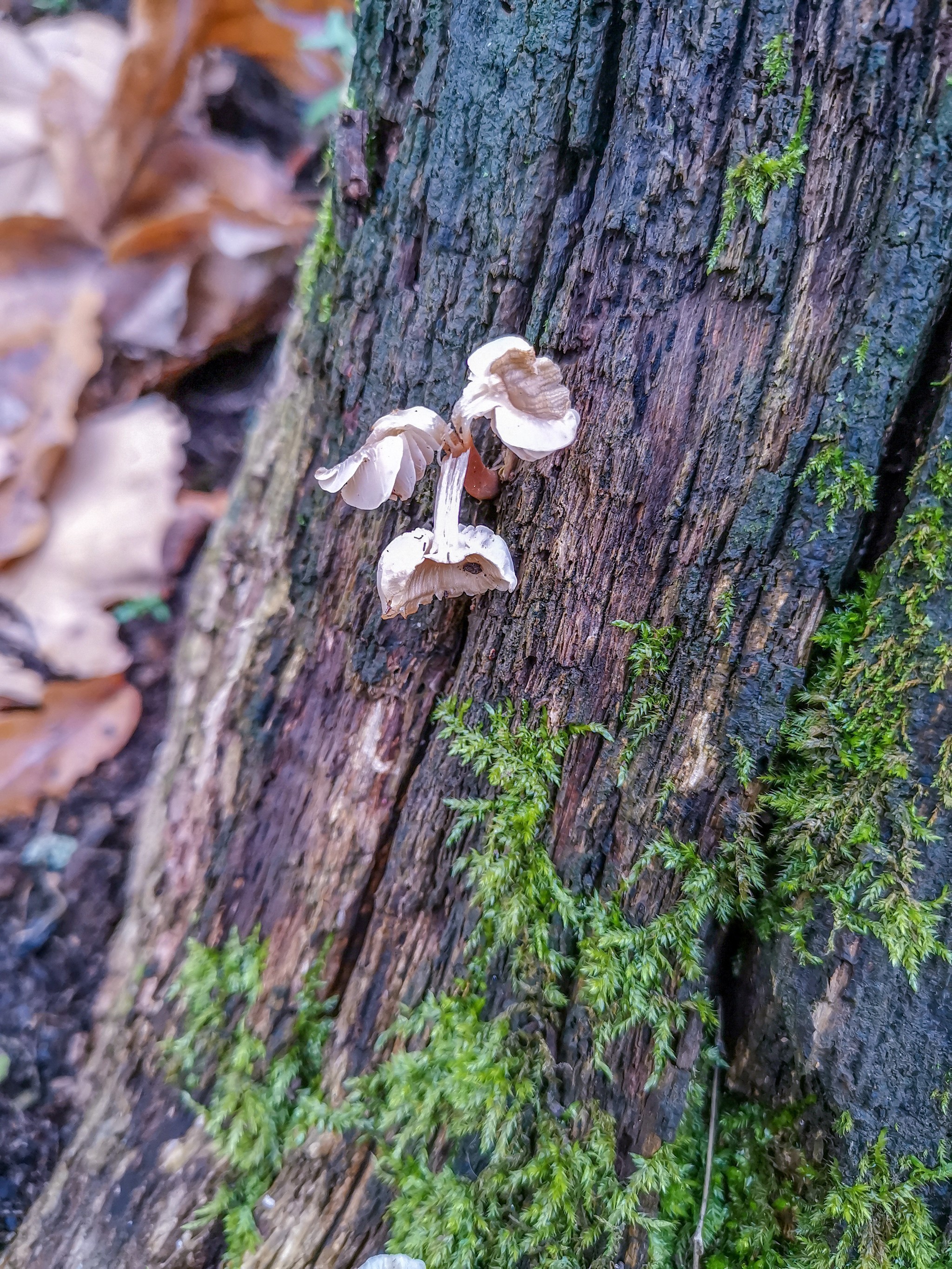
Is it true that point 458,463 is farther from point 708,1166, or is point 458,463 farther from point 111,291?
point 111,291

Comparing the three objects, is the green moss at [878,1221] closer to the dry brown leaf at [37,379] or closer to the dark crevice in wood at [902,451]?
the dark crevice in wood at [902,451]

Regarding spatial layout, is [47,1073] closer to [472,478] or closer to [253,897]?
[253,897]

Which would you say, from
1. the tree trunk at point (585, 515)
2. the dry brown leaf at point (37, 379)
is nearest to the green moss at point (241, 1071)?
the tree trunk at point (585, 515)

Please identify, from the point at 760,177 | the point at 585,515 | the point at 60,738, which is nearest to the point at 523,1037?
the point at 585,515

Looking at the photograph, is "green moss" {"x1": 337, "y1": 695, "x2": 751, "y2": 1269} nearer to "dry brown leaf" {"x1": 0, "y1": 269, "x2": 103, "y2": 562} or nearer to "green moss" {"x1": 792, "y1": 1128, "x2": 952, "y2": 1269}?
"green moss" {"x1": 792, "y1": 1128, "x2": 952, "y2": 1269}

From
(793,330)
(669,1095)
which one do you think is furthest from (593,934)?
(793,330)

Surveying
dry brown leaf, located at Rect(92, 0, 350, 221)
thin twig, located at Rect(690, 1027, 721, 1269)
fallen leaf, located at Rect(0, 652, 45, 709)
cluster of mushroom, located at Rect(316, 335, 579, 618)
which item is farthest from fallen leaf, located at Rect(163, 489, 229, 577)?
thin twig, located at Rect(690, 1027, 721, 1269)
